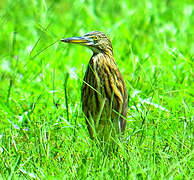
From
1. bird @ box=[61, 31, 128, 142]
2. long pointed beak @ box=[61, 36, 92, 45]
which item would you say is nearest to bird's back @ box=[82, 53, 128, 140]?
bird @ box=[61, 31, 128, 142]

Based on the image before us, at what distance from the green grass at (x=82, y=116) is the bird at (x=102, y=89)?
0.50ft

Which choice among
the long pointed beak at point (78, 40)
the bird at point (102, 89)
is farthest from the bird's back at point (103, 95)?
the long pointed beak at point (78, 40)

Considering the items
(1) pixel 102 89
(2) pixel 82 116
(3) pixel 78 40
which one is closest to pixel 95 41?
(3) pixel 78 40

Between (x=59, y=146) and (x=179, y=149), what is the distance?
0.90m

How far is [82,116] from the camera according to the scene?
14.0 feet

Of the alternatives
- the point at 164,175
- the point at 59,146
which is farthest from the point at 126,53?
the point at 164,175

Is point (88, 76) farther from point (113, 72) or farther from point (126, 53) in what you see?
point (126, 53)

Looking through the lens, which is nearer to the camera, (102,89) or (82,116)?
(102,89)

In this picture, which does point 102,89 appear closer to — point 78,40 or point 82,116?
point 78,40

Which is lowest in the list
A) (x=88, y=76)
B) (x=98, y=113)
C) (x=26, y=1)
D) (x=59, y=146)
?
(x=59, y=146)

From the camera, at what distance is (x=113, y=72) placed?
12.5 feet

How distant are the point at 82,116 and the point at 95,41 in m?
0.75

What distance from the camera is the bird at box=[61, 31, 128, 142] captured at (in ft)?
12.3

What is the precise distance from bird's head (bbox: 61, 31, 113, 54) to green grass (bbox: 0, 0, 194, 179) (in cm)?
27
